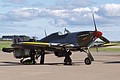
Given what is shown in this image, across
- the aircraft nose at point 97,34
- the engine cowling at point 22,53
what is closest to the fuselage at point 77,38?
the aircraft nose at point 97,34

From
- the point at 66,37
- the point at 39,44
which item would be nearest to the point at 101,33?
the point at 66,37

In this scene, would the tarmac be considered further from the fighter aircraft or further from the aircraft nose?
the aircraft nose

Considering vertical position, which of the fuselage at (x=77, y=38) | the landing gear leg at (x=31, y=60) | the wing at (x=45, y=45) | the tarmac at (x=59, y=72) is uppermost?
the fuselage at (x=77, y=38)

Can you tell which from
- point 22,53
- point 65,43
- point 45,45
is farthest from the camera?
point 22,53

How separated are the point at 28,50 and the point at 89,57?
16.0ft

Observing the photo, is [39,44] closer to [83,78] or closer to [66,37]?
[66,37]

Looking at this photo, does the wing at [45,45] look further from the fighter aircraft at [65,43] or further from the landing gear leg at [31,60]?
the landing gear leg at [31,60]

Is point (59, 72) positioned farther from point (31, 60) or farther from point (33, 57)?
point (33, 57)

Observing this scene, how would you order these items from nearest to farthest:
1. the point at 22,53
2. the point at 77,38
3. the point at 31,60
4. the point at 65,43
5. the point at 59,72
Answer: the point at 59,72
the point at 77,38
the point at 65,43
the point at 31,60
the point at 22,53

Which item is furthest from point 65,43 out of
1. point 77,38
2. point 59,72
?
point 59,72

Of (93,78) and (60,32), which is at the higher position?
(60,32)

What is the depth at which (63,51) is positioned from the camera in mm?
30219

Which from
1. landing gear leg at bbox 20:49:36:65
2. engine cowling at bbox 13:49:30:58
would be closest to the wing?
engine cowling at bbox 13:49:30:58

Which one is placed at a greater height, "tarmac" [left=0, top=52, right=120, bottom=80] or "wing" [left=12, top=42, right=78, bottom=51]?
"wing" [left=12, top=42, right=78, bottom=51]
